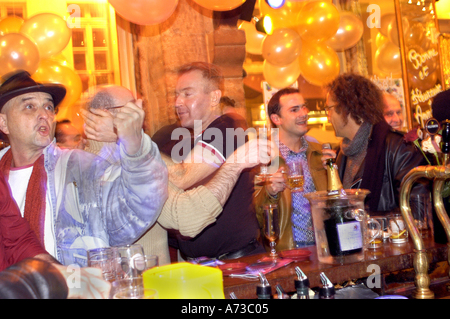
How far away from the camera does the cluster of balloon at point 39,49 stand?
2.38 meters

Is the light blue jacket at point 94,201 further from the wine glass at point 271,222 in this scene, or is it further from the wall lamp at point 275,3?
the wall lamp at point 275,3

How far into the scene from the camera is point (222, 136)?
202 centimetres

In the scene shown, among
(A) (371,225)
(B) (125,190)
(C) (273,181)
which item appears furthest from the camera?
(C) (273,181)

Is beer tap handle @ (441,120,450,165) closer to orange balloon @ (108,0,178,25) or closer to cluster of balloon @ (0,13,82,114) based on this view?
orange balloon @ (108,0,178,25)

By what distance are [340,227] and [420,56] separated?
4006 millimetres

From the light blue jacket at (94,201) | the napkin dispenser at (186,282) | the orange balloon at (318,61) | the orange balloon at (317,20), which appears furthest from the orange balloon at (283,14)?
the napkin dispenser at (186,282)

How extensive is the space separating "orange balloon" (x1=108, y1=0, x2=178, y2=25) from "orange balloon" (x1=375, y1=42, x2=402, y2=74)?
9.65ft

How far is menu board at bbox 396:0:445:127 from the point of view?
15.5 feet

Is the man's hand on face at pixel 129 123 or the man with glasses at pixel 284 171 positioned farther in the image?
the man with glasses at pixel 284 171

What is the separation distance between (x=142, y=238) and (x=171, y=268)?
0.86 meters

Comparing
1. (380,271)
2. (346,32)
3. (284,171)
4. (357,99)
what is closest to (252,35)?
(346,32)

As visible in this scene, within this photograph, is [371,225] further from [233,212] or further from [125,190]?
[125,190]
